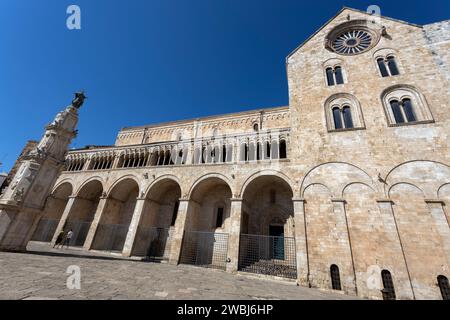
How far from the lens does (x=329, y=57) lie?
1525 cm

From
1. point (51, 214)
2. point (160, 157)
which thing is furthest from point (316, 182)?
point (51, 214)

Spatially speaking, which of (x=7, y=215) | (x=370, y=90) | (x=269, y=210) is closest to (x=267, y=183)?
(x=269, y=210)

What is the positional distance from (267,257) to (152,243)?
31.0ft

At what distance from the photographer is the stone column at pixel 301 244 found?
10130mm

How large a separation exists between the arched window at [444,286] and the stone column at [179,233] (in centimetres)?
1328

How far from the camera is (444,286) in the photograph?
Result: 27.0ft

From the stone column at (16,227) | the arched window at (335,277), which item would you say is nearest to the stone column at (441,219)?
the arched window at (335,277)

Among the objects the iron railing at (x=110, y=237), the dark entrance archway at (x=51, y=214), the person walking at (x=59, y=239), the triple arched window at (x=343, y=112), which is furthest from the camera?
the dark entrance archway at (x=51, y=214)

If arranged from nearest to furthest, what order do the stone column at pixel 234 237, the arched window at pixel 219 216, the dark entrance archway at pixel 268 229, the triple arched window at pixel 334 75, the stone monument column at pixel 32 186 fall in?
the stone monument column at pixel 32 186 → the stone column at pixel 234 237 → the dark entrance archway at pixel 268 229 → the triple arched window at pixel 334 75 → the arched window at pixel 219 216

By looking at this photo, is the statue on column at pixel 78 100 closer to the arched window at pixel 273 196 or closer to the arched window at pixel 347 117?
the arched window at pixel 273 196

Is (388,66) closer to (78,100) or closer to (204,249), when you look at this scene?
(204,249)
